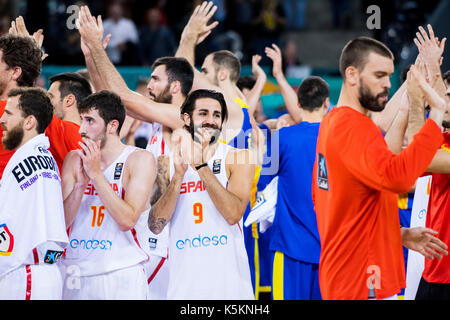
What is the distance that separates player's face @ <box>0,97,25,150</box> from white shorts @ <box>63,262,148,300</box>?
1.02m

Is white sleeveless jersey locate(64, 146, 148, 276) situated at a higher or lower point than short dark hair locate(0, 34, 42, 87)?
lower

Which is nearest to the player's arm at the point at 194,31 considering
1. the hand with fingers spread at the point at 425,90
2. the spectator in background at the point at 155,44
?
the hand with fingers spread at the point at 425,90

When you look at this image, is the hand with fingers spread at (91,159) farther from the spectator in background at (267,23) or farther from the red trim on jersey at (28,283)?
the spectator in background at (267,23)

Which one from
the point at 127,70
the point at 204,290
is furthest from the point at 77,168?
the point at 127,70

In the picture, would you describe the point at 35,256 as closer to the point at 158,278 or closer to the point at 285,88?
the point at 158,278

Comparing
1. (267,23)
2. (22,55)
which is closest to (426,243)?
(22,55)

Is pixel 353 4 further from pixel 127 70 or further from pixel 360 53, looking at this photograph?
pixel 360 53

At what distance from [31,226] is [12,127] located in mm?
756

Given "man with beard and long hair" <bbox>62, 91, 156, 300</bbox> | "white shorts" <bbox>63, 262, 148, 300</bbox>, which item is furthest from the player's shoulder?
"white shorts" <bbox>63, 262, 148, 300</bbox>

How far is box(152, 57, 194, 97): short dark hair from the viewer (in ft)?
21.2

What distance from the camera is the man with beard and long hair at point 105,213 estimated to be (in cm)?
502

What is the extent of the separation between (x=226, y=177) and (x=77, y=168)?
1094mm

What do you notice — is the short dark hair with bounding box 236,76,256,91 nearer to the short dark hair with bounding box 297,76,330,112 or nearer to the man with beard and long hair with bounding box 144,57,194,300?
Result: the short dark hair with bounding box 297,76,330,112

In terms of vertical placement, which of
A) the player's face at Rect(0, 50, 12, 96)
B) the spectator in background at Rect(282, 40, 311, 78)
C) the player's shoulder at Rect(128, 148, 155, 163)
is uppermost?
the spectator in background at Rect(282, 40, 311, 78)
